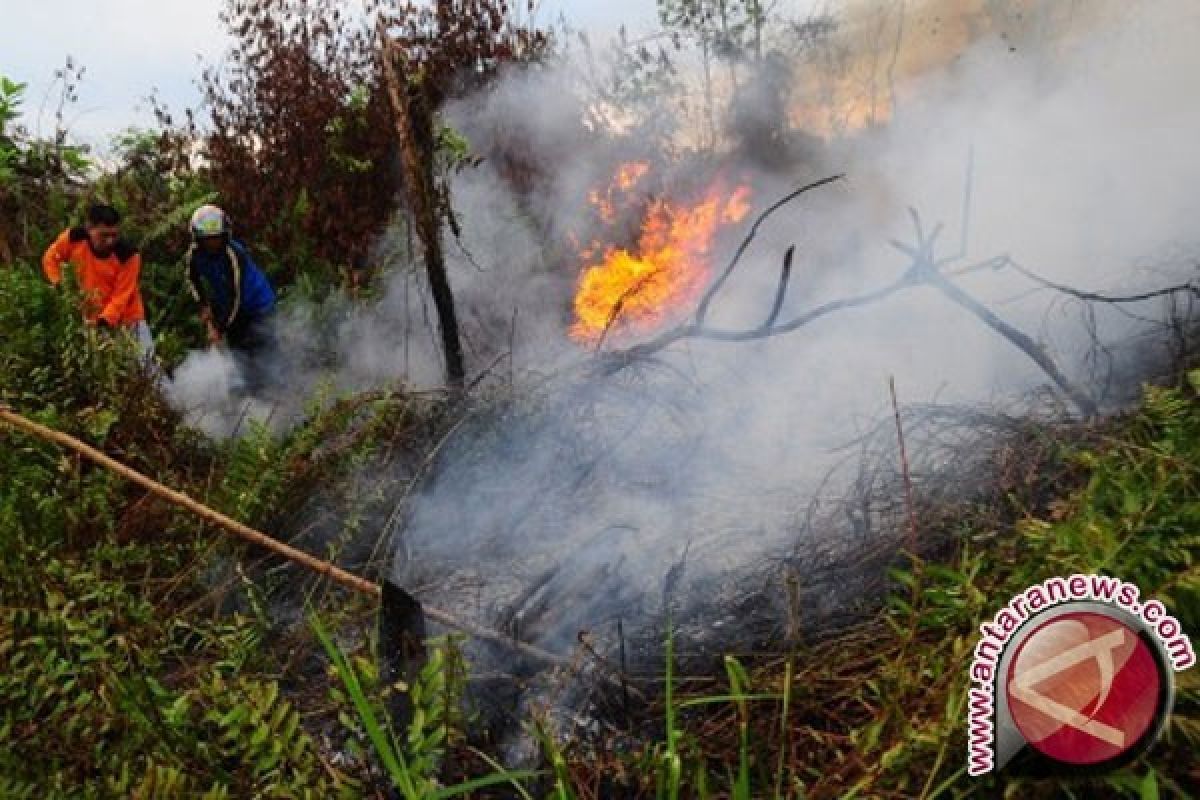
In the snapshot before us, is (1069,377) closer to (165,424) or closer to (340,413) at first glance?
(340,413)

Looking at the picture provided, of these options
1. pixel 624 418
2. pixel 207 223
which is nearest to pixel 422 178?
pixel 624 418

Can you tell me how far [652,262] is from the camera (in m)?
7.10

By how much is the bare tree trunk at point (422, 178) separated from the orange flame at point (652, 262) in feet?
5.58

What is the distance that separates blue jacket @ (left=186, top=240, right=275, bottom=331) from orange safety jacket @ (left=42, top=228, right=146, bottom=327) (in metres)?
0.39

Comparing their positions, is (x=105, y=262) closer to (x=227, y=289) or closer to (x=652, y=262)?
(x=227, y=289)

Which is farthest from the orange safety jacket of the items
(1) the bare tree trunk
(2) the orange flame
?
(2) the orange flame

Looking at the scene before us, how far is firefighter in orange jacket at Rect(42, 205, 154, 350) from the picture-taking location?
5.47 m

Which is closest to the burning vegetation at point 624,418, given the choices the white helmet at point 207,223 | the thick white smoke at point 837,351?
the thick white smoke at point 837,351

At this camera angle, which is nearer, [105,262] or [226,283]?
[105,262]

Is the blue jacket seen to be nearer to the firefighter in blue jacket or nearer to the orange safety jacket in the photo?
the firefighter in blue jacket

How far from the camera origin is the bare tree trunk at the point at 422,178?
13.6ft

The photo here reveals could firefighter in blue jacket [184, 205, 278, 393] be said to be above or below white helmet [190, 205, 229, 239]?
below

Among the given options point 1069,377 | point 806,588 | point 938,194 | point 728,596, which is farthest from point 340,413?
point 938,194

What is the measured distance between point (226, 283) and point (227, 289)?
4 cm
